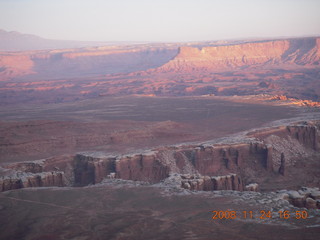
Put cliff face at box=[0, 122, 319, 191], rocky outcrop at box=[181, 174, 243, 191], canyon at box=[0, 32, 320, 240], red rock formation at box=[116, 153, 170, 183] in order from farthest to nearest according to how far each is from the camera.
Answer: red rock formation at box=[116, 153, 170, 183] < cliff face at box=[0, 122, 319, 191] < rocky outcrop at box=[181, 174, 243, 191] < canyon at box=[0, 32, 320, 240]

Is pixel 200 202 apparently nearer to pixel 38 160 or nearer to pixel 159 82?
pixel 38 160

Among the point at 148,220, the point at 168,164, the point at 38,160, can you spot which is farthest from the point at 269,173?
the point at 148,220

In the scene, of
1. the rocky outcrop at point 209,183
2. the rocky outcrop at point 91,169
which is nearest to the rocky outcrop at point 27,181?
the rocky outcrop at point 91,169

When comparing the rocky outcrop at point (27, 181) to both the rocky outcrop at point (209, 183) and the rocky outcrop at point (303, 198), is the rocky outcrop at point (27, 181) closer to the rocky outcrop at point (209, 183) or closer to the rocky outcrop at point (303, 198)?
the rocky outcrop at point (209, 183)

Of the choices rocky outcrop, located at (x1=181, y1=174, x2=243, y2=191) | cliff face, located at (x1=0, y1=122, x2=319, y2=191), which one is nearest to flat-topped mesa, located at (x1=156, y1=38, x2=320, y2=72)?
cliff face, located at (x1=0, y1=122, x2=319, y2=191)
